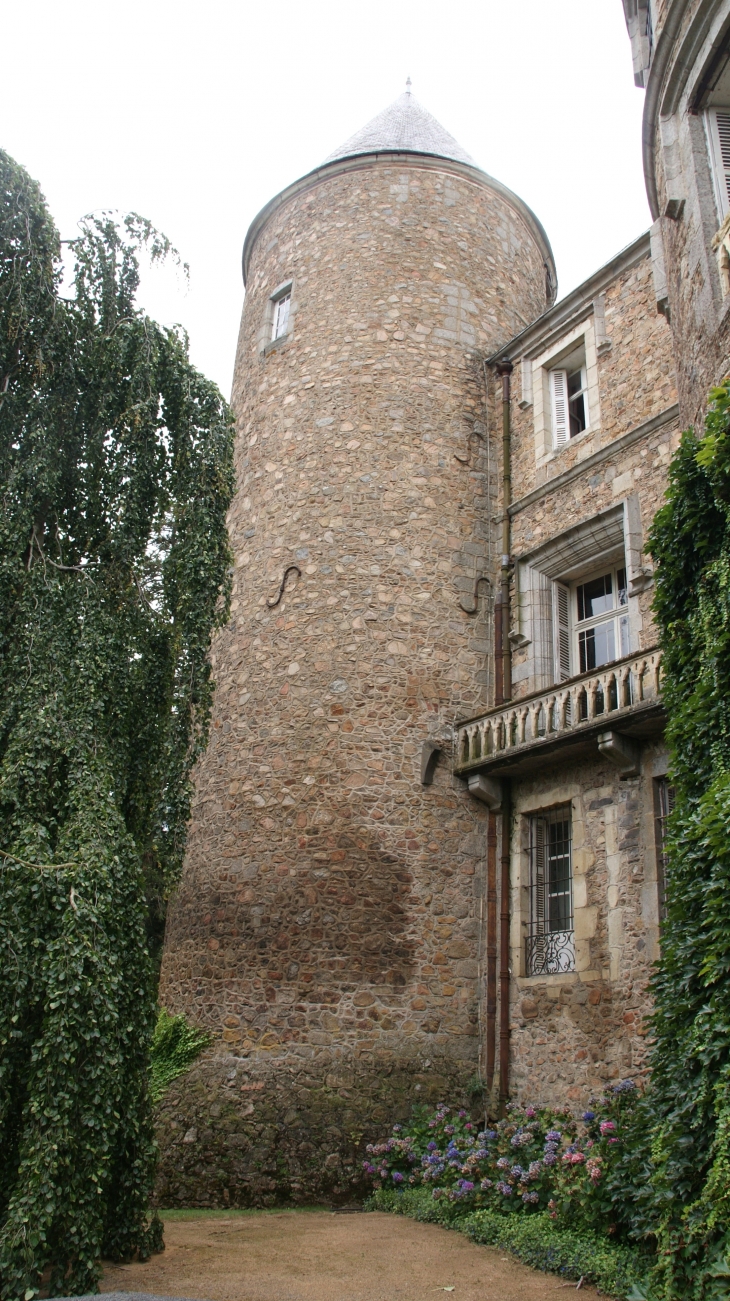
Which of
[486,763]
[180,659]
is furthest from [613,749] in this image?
[180,659]

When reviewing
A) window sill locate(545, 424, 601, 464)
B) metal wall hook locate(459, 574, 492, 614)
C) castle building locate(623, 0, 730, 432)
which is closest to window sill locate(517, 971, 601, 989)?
metal wall hook locate(459, 574, 492, 614)

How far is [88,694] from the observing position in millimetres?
6613

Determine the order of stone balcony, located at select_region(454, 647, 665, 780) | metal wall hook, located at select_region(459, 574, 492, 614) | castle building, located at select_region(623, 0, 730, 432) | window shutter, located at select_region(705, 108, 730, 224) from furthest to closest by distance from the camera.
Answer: metal wall hook, located at select_region(459, 574, 492, 614), stone balcony, located at select_region(454, 647, 665, 780), window shutter, located at select_region(705, 108, 730, 224), castle building, located at select_region(623, 0, 730, 432)

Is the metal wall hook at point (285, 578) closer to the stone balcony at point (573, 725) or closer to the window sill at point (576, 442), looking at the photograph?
the stone balcony at point (573, 725)

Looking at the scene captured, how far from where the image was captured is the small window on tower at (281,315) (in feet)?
44.9

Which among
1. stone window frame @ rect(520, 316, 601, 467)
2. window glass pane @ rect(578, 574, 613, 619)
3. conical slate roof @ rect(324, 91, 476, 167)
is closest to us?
window glass pane @ rect(578, 574, 613, 619)

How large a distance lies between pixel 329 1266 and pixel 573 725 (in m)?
4.92

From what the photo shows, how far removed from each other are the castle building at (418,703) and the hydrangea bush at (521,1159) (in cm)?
30

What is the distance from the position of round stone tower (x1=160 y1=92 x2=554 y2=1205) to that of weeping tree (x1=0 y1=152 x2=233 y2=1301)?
3.06m

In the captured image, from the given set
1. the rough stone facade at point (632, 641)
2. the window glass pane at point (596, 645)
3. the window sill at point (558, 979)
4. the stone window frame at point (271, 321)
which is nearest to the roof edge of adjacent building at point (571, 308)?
the rough stone facade at point (632, 641)

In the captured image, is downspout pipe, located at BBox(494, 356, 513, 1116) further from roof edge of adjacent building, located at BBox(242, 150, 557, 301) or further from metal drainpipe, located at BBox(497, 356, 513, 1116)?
roof edge of adjacent building, located at BBox(242, 150, 557, 301)

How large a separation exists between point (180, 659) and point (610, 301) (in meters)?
7.04

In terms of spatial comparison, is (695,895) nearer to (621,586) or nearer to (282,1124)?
(282,1124)

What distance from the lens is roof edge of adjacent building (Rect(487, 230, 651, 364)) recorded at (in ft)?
36.3
